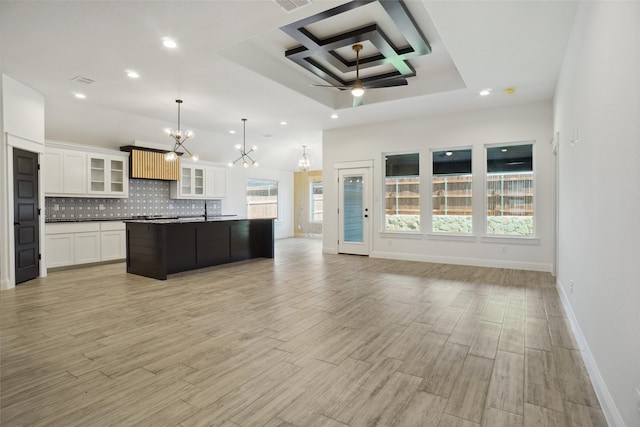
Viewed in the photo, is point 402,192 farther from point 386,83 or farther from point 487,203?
point 386,83

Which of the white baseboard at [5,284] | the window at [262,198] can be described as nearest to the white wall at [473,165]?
the window at [262,198]

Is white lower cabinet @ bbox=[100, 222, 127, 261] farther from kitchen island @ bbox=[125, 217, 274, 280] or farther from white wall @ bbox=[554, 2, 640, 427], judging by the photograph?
white wall @ bbox=[554, 2, 640, 427]

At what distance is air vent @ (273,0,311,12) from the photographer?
312 cm

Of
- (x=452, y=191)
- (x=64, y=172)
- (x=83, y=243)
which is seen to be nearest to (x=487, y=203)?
(x=452, y=191)

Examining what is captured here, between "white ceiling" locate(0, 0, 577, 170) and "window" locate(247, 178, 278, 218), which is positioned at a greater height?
"white ceiling" locate(0, 0, 577, 170)

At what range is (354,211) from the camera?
813 cm

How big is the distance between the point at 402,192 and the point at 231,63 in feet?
15.0

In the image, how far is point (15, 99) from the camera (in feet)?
16.4

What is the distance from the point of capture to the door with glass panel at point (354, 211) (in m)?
7.91

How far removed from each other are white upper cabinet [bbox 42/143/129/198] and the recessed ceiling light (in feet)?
12.1

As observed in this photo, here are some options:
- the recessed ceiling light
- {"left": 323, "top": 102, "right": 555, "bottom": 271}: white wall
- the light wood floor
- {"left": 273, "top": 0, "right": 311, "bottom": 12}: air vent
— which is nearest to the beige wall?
{"left": 323, "top": 102, "right": 555, "bottom": 271}: white wall

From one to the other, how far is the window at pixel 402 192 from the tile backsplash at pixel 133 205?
5.37 metres

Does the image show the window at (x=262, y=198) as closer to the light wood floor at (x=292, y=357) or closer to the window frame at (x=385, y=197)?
the window frame at (x=385, y=197)

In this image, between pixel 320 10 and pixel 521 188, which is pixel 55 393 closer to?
pixel 320 10
